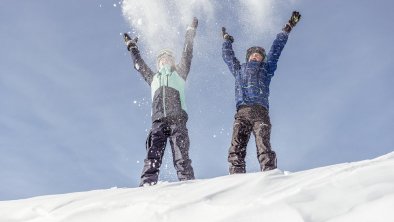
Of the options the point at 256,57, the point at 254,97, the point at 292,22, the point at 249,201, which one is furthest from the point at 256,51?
the point at 249,201

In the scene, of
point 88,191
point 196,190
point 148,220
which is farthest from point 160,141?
point 148,220

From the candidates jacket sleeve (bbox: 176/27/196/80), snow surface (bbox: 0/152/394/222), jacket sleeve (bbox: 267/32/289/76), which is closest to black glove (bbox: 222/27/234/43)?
jacket sleeve (bbox: 176/27/196/80)

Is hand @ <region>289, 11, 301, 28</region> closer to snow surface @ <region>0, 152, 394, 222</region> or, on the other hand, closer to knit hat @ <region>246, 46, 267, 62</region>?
knit hat @ <region>246, 46, 267, 62</region>

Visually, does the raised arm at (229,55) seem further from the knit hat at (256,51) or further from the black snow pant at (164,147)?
the black snow pant at (164,147)

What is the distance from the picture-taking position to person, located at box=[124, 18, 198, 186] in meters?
6.38

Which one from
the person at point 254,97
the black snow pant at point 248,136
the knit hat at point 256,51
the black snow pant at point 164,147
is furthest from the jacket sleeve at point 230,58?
the black snow pant at point 164,147

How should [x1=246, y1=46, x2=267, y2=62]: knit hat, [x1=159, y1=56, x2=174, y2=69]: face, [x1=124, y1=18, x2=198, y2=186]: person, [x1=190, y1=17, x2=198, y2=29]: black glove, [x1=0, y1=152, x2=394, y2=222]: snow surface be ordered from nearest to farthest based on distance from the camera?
[x1=0, y1=152, x2=394, y2=222]: snow surface, [x1=124, y1=18, x2=198, y2=186]: person, [x1=246, y1=46, x2=267, y2=62]: knit hat, [x1=159, y1=56, x2=174, y2=69]: face, [x1=190, y1=17, x2=198, y2=29]: black glove

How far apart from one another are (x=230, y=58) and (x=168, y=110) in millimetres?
1269

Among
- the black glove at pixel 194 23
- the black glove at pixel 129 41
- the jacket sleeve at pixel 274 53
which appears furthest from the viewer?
the black glove at pixel 129 41

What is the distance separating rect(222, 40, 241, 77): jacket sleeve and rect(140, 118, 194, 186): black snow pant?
1092mm

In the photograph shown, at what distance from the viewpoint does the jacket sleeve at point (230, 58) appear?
23.5 feet

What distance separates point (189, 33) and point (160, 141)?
6.01 feet

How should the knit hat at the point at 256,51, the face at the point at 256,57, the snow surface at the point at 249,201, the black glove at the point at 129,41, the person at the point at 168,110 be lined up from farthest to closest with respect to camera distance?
the black glove at the point at 129,41
the knit hat at the point at 256,51
the face at the point at 256,57
the person at the point at 168,110
the snow surface at the point at 249,201

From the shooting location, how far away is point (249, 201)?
10.6 ft
